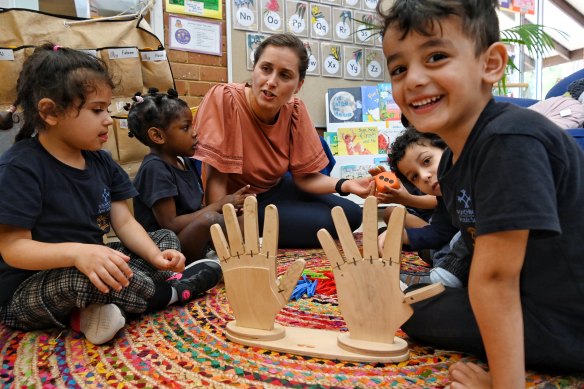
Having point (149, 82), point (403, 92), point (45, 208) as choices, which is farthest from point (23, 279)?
point (149, 82)

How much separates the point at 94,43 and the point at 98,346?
1.59 meters

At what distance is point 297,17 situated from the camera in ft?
9.23

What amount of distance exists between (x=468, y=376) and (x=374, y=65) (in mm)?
2697

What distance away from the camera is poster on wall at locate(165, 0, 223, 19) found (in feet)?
7.90

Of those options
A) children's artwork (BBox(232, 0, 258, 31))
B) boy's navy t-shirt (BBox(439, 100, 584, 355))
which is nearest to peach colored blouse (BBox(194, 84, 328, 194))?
boy's navy t-shirt (BBox(439, 100, 584, 355))

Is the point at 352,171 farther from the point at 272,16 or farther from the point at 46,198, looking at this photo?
the point at 46,198

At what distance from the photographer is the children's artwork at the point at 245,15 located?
8.54ft

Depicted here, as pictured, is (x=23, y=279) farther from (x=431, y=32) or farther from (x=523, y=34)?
(x=523, y=34)

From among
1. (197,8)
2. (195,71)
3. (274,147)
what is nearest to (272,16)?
(197,8)

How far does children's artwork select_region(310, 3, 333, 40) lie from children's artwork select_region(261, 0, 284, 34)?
0.72 feet

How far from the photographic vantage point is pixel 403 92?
2.20 ft

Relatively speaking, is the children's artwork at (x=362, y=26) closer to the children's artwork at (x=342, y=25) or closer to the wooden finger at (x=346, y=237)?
the children's artwork at (x=342, y=25)

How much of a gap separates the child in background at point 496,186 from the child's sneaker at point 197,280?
611 mm

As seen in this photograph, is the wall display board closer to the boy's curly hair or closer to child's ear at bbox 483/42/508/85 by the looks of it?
the boy's curly hair
